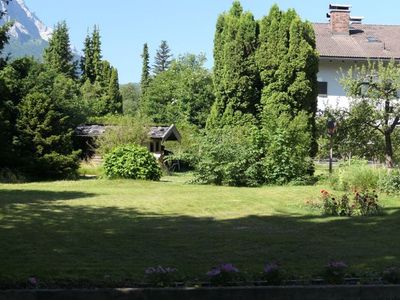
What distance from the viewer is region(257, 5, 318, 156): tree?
2395 centimetres

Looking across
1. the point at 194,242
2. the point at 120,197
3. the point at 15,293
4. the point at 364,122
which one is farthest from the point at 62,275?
the point at 364,122

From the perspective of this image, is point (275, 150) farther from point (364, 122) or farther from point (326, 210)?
point (326, 210)

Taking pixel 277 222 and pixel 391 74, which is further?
pixel 391 74

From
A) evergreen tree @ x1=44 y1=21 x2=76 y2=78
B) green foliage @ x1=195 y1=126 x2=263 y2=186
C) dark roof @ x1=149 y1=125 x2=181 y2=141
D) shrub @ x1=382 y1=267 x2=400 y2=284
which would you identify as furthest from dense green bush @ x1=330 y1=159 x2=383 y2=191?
evergreen tree @ x1=44 y1=21 x2=76 y2=78

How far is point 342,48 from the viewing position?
4003 centimetres

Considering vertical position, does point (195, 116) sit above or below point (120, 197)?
above

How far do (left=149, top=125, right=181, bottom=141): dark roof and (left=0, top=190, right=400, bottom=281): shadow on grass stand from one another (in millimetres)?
24079

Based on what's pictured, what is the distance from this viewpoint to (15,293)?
5.20m

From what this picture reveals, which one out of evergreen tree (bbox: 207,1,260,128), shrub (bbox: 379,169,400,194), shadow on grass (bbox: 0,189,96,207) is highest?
evergreen tree (bbox: 207,1,260,128)

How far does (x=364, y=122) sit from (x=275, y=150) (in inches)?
182

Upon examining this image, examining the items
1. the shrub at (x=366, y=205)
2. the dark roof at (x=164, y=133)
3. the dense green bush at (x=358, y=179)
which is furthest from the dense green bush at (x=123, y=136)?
the shrub at (x=366, y=205)

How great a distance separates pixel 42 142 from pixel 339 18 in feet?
87.0

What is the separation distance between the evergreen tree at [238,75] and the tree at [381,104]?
167 inches

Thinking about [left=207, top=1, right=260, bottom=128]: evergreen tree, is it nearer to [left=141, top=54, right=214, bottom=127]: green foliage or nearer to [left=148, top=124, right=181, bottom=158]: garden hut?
[left=148, top=124, right=181, bottom=158]: garden hut
